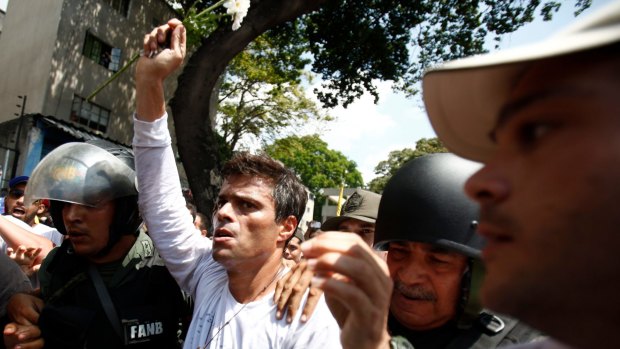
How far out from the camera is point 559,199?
645 mm

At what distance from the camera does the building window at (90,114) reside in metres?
14.8

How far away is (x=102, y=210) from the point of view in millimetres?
2314

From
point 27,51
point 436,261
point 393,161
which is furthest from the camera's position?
point 393,161

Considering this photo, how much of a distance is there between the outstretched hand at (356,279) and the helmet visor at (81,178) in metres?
1.71

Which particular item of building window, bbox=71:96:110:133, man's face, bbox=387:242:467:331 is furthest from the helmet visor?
building window, bbox=71:96:110:133

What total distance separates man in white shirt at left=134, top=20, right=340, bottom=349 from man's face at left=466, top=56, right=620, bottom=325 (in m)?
1.26

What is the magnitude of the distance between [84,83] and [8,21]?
5.34 m

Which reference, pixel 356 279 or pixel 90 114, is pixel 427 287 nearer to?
pixel 356 279

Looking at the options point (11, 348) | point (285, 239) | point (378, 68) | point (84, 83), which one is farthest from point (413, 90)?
point (11, 348)

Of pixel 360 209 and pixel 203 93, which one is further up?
pixel 203 93

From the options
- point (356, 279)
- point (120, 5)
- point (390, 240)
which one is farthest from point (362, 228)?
point (120, 5)

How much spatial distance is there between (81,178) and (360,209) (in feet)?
7.96

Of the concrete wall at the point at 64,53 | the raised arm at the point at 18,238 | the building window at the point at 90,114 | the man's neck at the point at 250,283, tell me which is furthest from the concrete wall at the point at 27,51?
the man's neck at the point at 250,283

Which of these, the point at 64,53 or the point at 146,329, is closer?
the point at 146,329
